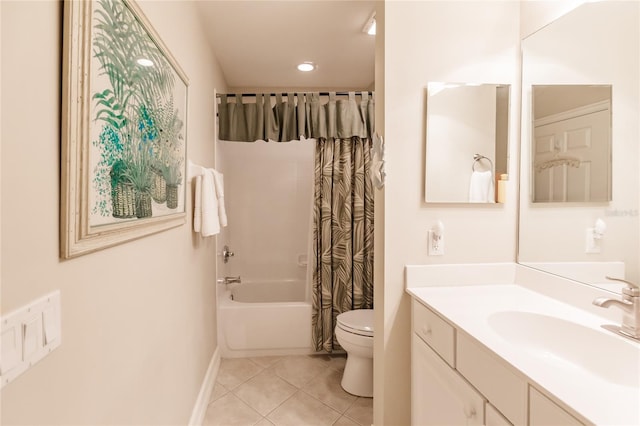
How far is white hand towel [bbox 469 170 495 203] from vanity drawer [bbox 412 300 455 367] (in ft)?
1.91

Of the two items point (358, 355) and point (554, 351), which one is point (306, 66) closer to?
point (358, 355)

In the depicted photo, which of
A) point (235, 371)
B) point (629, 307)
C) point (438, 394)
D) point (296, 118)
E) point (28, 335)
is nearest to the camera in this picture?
point (28, 335)

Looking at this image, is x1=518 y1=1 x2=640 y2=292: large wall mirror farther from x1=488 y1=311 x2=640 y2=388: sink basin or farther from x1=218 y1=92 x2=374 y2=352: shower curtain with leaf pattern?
x1=218 y1=92 x2=374 y2=352: shower curtain with leaf pattern

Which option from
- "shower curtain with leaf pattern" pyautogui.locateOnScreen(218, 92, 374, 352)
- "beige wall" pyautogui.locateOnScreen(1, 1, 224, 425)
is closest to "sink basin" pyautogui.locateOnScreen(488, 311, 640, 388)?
"beige wall" pyautogui.locateOnScreen(1, 1, 224, 425)

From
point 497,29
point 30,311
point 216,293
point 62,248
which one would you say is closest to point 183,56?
point 62,248

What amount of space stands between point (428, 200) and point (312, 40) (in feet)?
4.88

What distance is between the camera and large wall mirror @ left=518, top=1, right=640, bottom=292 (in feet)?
3.78

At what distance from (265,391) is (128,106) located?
77.8 inches

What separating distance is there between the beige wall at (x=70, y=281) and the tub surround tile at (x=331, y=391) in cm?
93

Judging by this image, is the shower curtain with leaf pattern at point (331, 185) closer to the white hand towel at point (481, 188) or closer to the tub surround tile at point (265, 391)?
the tub surround tile at point (265, 391)

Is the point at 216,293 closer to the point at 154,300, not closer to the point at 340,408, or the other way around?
the point at 340,408

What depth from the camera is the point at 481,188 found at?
1.64m

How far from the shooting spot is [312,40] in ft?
7.81

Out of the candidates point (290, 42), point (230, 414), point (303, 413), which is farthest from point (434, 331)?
point (290, 42)
